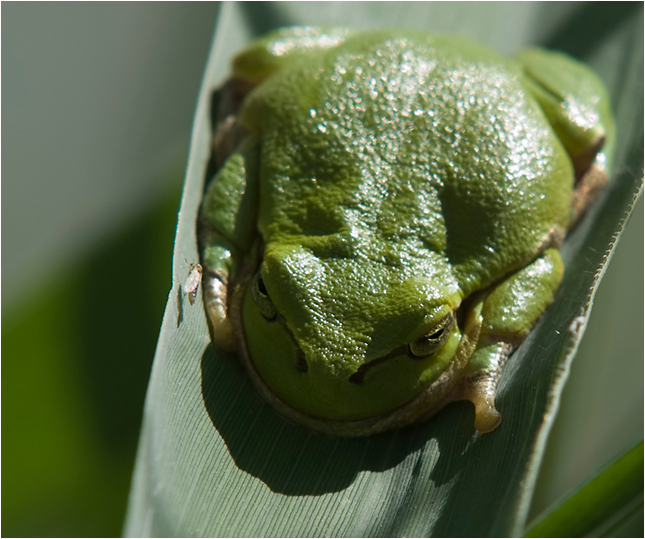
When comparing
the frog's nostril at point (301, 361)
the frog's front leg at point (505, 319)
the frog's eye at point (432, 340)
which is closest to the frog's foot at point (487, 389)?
the frog's front leg at point (505, 319)

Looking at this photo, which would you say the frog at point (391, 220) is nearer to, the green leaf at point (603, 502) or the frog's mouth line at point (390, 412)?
the frog's mouth line at point (390, 412)

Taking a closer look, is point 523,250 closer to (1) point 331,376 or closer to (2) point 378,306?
(2) point 378,306

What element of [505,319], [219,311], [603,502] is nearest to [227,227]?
[219,311]

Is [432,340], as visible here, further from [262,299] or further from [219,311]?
[219,311]

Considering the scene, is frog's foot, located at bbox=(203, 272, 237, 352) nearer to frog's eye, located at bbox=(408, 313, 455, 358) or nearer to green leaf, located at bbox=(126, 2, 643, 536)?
green leaf, located at bbox=(126, 2, 643, 536)

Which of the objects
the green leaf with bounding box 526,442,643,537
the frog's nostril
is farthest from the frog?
the green leaf with bounding box 526,442,643,537

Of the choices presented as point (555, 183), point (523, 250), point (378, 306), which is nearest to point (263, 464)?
point (378, 306)
